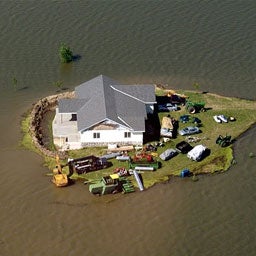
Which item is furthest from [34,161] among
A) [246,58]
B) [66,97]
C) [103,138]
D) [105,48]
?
[246,58]

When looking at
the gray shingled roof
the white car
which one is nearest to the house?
the gray shingled roof

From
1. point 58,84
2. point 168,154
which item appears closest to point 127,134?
point 168,154

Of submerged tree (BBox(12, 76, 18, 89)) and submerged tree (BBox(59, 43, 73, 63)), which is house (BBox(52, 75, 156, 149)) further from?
submerged tree (BBox(59, 43, 73, 63))

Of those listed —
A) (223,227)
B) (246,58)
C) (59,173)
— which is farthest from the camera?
(246,58)

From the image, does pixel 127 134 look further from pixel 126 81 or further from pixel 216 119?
pixel 126 81

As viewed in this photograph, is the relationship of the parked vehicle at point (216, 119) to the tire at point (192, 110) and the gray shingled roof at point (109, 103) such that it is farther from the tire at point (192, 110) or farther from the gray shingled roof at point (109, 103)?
the gray shingled roof at point (109, 103)

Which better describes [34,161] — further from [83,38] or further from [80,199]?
[83,38]
